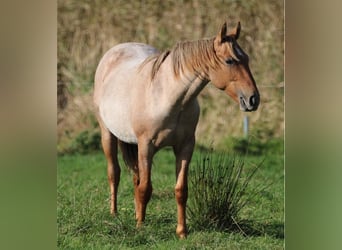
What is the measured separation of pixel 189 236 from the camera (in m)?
5.32

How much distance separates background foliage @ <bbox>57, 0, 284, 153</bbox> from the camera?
531 cm

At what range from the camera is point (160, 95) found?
511cm

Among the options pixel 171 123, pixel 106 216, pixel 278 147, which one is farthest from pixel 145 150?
pixel 278 147

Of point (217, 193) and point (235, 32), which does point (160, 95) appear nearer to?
point (235, 32)

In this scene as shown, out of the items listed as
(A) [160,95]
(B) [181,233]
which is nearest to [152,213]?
(B) [181,233]

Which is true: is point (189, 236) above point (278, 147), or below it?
below

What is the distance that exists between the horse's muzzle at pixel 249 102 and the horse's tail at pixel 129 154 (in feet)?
2.63

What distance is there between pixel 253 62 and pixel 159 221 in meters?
1.22

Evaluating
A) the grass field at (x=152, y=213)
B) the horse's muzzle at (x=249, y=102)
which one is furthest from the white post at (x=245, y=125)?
the horse's muzzle at (x=249, y=102)

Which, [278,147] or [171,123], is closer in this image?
[171,123]

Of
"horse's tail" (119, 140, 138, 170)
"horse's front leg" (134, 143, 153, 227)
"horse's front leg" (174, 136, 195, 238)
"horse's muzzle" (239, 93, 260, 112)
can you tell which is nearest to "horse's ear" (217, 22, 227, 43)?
"horse's muzzle" (239, 93, 260, 112)

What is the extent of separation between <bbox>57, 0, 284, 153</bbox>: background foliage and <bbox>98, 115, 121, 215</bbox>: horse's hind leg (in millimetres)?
86

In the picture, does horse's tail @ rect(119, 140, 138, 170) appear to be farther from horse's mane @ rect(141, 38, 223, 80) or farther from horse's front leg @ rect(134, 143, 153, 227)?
horse's mane @ rect(141, 38, 223, 80)
